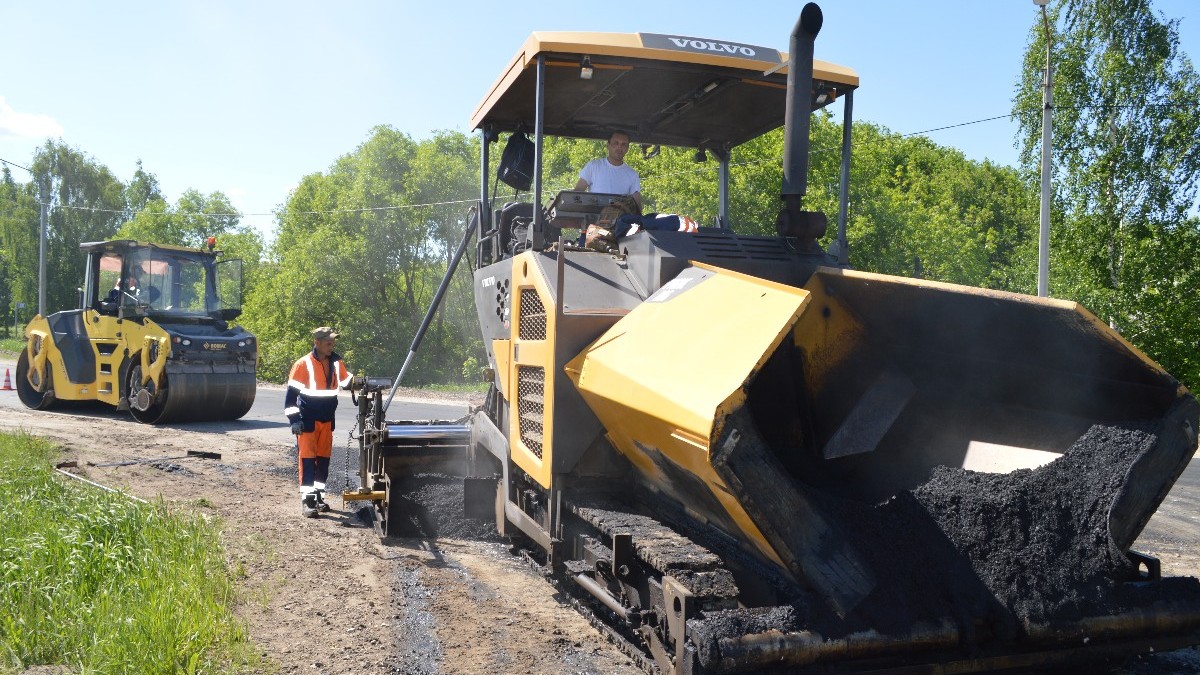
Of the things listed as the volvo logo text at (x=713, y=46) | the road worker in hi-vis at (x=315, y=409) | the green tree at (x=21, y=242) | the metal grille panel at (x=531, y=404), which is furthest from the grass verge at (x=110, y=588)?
the green tree at (x=21, y=242)

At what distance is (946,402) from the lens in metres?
3.87

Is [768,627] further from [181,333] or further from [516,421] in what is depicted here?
[181,333]

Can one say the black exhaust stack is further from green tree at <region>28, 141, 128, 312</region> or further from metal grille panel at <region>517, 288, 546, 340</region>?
green tree at <region>28, 141, 128, 312</region>

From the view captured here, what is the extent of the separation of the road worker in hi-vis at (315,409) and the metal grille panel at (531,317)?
3.01 metres

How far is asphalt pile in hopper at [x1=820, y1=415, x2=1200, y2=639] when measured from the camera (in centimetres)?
309

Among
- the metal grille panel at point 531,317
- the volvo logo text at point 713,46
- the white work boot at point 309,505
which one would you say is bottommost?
the white work boot at point 309,505

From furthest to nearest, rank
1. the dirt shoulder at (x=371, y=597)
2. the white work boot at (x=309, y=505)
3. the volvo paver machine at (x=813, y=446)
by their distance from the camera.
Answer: the white work boot at (x=309, y=505) < the dirt shoulder at (x=371, y=597) < the volvo paver machine at (x=813, y=446)

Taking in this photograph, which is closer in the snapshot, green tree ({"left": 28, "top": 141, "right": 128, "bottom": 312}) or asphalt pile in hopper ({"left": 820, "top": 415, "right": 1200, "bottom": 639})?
asphalt pile in hopper ({"left": 820, "top": 415, "right": 1200, "bottom": 639})

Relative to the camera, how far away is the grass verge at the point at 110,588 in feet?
12.5

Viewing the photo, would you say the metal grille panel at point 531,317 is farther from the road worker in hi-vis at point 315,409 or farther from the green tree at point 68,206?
the green tree at point 68,206

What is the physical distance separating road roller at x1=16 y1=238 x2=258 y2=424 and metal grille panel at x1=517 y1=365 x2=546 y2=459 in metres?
8.99

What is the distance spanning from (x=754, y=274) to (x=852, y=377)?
0.62m

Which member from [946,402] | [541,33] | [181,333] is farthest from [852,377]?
[181,333]

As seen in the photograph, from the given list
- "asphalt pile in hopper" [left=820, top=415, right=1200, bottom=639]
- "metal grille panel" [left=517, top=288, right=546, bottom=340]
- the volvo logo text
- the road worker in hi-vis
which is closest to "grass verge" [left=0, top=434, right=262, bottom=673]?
the road worker in hi-vis
